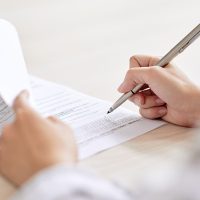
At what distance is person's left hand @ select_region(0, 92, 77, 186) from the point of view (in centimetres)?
49

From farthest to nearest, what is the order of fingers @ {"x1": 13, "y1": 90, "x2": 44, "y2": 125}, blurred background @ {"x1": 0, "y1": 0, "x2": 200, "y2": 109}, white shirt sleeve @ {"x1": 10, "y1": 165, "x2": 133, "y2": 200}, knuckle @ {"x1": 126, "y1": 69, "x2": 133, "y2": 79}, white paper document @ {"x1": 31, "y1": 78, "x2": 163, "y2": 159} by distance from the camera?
blurred background @ {"x1": 0, "y1": 0, "x2": 200, "y2": 109}, knuckle @ {"x1": 126, "y1": 69, "x2": 133, "y2": 79}, white paper document @ {"x1": 31, "y1": 78, "x2": 163, "y2": 159}, fingers @ {"x1": 13, "y1": 90, "x2": 44, "y2": 125}, white shirt sleeve @ {"x1": 10, "y1": 165, "x2": 133, "y2": 200}

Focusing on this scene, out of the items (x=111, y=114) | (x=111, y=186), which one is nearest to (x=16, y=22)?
(x=111, y=114)

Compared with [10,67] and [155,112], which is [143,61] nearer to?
[155,112]

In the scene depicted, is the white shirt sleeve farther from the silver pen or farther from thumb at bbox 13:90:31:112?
the silver pen

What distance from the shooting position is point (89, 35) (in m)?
1.22

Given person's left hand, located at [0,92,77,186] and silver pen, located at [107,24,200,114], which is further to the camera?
silver pen, located at [107,24,200,114]

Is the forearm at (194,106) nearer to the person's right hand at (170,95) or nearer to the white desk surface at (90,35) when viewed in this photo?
the person's right hand at (170,95)

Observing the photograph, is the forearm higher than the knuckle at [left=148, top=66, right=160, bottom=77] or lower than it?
lower

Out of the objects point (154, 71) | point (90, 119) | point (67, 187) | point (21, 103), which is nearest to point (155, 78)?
point (154, 71)

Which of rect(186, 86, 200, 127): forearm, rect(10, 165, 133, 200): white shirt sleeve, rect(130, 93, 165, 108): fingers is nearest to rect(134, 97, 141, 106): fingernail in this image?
rect(130, 93, 165, 108): fingers

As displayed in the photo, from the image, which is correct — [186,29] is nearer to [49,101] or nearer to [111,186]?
[49,101]

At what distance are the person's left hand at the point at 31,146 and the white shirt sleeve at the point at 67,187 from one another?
6 centimetres

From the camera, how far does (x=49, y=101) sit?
83cm

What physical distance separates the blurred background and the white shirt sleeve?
0.75m
